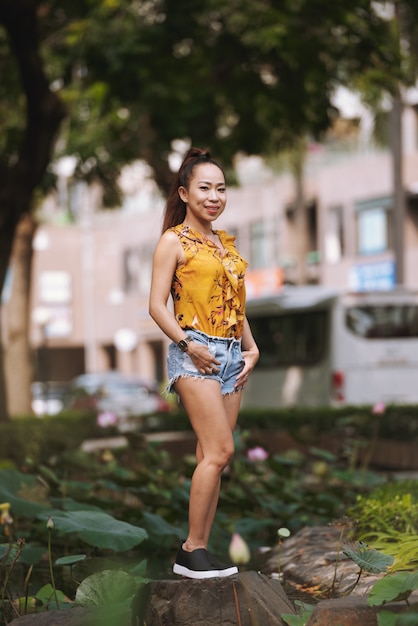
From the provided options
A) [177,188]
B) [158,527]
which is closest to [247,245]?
[158,527]

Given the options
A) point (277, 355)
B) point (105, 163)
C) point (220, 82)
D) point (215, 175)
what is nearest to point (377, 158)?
point (277, 355)

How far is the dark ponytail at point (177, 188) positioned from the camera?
5641 mm

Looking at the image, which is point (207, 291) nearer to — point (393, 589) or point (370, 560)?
point (370, 560)

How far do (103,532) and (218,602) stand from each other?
0.90 m

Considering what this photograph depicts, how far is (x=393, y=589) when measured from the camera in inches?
170

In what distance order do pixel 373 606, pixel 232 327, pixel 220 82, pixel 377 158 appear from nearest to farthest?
1. pixel 373 606
2. pixel 232 327
3. pixel 220 82
4. pixel 377 158

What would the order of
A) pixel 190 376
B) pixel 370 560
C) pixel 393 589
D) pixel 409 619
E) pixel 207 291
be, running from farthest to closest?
pixel 207 291
pixel 190 376
pixel 370 560
pixel 393 589
pixel 409 619

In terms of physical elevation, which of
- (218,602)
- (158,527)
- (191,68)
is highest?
(191,68)

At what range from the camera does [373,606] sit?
4332mm

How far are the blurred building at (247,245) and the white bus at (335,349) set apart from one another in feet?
10.9

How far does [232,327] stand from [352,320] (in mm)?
23109

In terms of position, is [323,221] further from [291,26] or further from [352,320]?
[291,26]

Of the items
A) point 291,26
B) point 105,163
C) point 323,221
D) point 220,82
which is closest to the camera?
point 291,26

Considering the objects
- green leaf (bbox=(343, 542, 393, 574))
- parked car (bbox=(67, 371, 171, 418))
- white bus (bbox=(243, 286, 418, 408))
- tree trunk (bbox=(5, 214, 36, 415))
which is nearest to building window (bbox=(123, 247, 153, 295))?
parked car (bbox=(67, 371, 171, 418))
